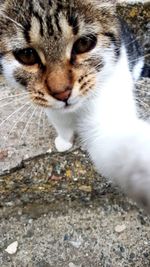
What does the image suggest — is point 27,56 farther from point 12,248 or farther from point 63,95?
point 12,248

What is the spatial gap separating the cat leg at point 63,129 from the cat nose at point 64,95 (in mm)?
256

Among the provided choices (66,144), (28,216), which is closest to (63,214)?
(28,216)

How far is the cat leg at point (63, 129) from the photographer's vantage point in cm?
177

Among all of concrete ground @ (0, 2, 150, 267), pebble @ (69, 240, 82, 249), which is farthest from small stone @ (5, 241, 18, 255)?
pebble @ (69, 240, 82, 249)

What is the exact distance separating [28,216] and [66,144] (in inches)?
11.0

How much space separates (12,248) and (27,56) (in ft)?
2.08

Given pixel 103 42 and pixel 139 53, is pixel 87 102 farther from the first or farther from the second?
pixel 139 53

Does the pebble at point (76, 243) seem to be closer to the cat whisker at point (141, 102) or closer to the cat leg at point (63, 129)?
the cat leg at point (63, 129)

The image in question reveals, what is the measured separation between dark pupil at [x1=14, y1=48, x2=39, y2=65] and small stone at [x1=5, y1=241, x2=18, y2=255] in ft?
→ 1.97

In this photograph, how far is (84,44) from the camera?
149 centimetres

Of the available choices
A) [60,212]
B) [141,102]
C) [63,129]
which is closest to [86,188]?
[60,212]

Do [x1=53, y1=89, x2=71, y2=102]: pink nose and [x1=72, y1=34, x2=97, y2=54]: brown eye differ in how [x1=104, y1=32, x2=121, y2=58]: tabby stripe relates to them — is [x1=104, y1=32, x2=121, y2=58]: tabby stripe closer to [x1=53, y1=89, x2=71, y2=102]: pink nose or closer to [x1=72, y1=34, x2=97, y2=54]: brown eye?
[x1=72, y1=34, x2=97, y2=54]: brown eye

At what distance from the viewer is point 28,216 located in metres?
1.76

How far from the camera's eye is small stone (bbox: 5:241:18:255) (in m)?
1.68
